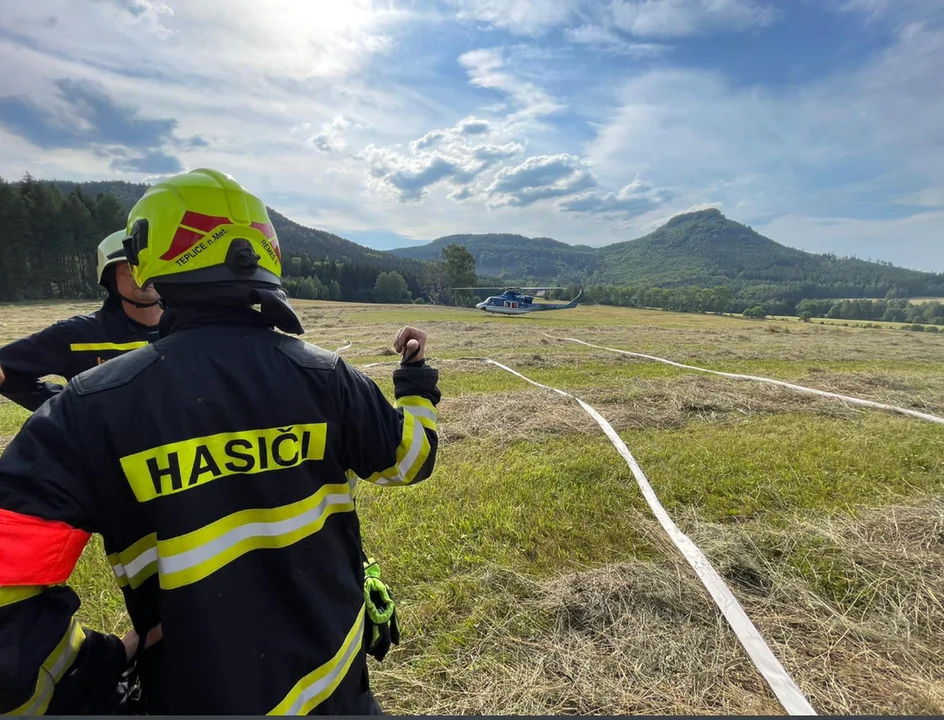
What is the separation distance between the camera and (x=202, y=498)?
3.83 ft

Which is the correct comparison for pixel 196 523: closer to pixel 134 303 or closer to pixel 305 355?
pixel 305 355

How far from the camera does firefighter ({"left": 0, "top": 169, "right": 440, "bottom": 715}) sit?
3.36 ft

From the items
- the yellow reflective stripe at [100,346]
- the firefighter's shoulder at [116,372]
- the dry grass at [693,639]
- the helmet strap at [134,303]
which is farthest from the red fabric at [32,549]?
the helmet strap at [134,303]

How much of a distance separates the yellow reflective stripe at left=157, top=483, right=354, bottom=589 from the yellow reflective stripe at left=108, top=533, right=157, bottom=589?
3.3 inches

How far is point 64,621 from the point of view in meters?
1.02

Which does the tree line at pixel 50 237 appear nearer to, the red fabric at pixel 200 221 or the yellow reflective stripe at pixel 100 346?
the yellow reflective stripe at pixel 100 346

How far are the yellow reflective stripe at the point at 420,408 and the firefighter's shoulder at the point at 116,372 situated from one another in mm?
770

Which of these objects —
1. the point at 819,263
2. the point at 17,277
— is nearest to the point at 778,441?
the point at 17,277

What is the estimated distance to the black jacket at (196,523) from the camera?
1008 millimetres

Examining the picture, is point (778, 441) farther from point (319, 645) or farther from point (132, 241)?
point (132, 241)

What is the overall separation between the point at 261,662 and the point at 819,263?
247 metres

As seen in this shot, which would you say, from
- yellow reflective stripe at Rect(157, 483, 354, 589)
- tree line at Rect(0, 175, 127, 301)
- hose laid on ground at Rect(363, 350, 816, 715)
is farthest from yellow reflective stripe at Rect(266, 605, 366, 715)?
tree line at Rect(0, 175, 127, 301)

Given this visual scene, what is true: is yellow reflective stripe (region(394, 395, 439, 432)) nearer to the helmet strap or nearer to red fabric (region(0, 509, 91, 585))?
red fabric (region(0, 509, 91, 585))

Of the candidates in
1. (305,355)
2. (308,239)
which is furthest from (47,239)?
(308,239)
